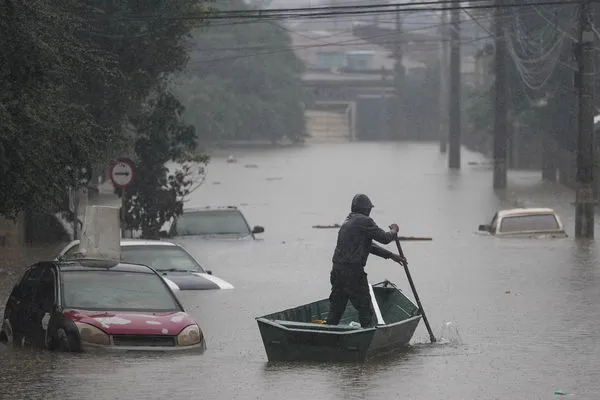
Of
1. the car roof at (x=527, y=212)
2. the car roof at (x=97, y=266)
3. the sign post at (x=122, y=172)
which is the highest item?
the sign post at (x=122, y=172)

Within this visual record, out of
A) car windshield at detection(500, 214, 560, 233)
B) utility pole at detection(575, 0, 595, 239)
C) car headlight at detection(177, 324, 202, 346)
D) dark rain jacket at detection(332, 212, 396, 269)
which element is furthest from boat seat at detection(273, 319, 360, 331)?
car windshield at detection(500, 214, 560, 233)

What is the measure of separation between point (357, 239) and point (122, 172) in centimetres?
1715

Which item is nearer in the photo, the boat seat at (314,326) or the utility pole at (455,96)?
the boat seat at (314,326)

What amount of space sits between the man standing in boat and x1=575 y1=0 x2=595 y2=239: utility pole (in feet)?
61.2

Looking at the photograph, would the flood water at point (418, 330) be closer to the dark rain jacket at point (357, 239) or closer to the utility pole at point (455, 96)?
the dark rain jacket at point (357, 239)

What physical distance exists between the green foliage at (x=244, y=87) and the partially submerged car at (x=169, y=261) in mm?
85077

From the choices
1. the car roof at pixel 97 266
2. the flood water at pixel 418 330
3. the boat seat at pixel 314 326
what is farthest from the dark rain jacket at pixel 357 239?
the car roof at pixel 97 266

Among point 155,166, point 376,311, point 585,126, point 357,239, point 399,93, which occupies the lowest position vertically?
point 376,311

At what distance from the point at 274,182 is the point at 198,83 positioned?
4320 centimetres

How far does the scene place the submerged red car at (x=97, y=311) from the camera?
52.7ft

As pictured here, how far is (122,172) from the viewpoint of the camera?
1304 inches

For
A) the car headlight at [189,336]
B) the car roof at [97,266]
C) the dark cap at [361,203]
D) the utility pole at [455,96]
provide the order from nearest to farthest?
the car headlight at [189,336] < the dark cap at [361,203] < the car roof at [97,266] < the utility pole at [455,96]

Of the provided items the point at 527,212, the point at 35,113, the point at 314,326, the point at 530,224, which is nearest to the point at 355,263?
the point at 314,326

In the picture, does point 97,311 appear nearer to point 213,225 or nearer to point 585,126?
point 213,225
